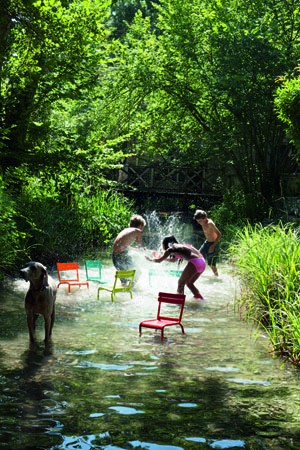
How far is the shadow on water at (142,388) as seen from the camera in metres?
4.98

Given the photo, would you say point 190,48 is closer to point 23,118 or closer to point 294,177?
point 294,177

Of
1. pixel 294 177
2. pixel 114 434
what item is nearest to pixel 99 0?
pixel 294 177

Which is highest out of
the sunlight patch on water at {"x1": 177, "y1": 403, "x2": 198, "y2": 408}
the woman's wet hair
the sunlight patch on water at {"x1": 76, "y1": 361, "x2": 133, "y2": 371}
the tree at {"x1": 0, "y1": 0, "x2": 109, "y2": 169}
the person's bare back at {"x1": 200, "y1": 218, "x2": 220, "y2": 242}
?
the tree at {"x1": 0, "y1": 0, "x2": 109, "y2": 169}

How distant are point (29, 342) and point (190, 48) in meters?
15.5

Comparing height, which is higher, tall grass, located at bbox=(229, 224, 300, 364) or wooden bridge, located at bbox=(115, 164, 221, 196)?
wooden bridge, located at bbox=(115, 164, 221, 196)

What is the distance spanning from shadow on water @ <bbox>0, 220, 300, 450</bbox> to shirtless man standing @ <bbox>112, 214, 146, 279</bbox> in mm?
2305

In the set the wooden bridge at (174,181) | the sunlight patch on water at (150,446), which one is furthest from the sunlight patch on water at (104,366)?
the wooden bridge at (174,181)

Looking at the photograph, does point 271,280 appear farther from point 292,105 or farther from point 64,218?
point 64,218

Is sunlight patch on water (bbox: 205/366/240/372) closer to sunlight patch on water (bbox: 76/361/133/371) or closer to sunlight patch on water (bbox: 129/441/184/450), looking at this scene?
sunlight patch on water (bbox: 76/361/133/371)

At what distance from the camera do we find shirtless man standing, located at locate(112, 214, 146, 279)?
12453 mm

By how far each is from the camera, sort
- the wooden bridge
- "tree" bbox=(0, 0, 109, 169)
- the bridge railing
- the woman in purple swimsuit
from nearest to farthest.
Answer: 1. the woman in purple swimsuit
2. "tree" bbox=(0, 0, 109, 169)
3. the wooden bridge
4. the bridge railing

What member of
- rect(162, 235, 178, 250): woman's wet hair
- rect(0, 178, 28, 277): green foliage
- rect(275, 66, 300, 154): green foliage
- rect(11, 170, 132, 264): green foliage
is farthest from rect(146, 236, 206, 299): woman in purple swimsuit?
rect(11, 170, 132, 264): green foliage

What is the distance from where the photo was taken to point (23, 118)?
16.4 m

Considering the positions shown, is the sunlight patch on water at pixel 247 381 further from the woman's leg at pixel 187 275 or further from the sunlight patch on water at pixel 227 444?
the woman's leg at pixel 187 275
